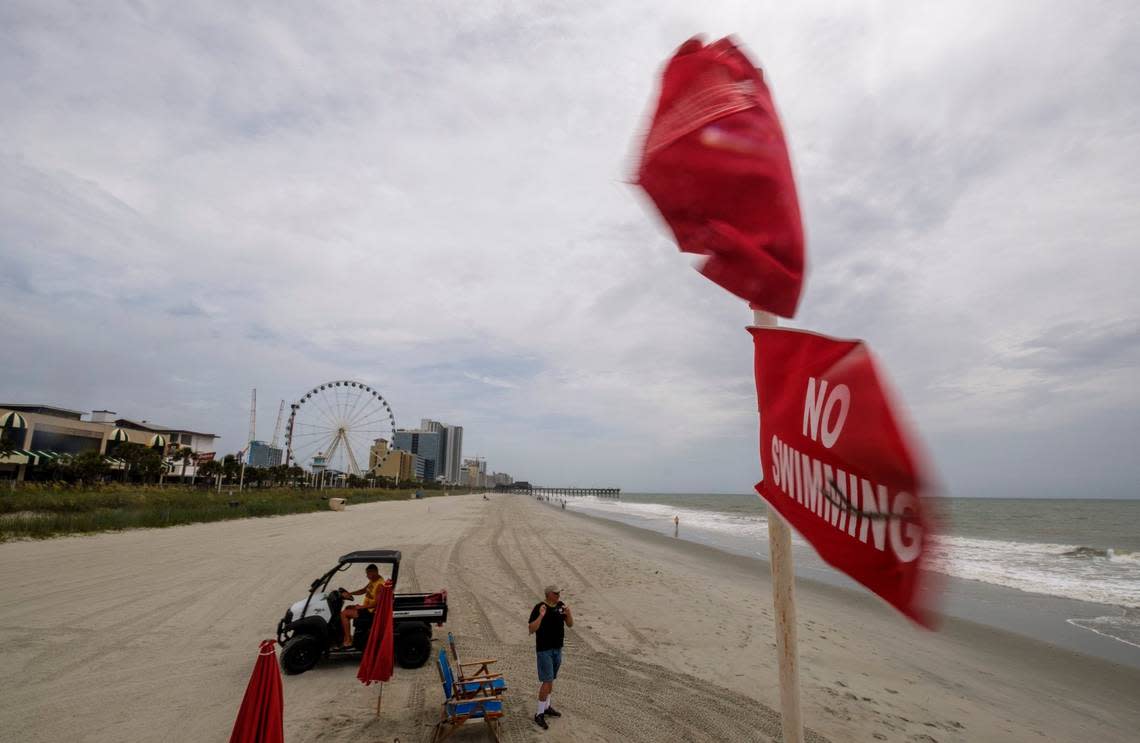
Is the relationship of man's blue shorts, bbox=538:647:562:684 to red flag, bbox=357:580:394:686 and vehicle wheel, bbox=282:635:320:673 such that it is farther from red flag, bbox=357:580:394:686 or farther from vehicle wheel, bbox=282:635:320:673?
vehicle wheel, bbox=282:635:320:673

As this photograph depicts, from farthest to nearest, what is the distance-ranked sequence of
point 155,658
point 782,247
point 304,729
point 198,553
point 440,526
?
point 440,526, point 198,553, point 155,658, point 304,729, point 782,247

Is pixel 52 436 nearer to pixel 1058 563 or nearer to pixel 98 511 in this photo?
pixel 98 511

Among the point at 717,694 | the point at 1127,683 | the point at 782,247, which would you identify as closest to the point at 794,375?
the point at 782,247

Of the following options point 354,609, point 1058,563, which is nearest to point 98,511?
point 354,609

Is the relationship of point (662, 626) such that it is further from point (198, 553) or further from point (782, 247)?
point (198, 553)

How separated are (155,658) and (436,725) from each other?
553 centimetres

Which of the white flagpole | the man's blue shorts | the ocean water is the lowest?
the ocean water

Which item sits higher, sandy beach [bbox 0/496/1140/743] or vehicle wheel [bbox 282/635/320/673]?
vehicle wheel [bbox 282/635/320/673]

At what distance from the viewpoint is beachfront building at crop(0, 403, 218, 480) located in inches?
2149

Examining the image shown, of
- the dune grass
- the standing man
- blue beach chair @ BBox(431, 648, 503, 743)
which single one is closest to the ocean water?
the standing man

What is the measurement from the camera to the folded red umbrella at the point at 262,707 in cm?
463

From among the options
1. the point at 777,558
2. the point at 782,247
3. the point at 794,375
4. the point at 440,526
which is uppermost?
the point at 782,247

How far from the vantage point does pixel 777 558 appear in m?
1.99

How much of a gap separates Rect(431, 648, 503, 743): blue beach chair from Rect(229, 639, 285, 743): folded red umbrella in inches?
88.6
